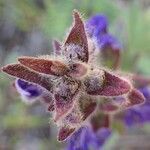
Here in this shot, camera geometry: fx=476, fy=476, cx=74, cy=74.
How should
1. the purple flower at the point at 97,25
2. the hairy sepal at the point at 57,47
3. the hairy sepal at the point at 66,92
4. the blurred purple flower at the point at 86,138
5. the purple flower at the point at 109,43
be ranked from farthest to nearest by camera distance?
the purple flower at the point at 109,43 → the purple flower at the point at 97,25 → the blurred purple flower at the point at 86,138 → the hairy sepal at the point at 57,47 → the hairy sepal at the point at 66,92

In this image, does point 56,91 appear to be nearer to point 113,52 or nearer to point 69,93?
point 69,93

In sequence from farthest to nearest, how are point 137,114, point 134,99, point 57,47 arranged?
point 137,114, point 134,99, point 57,47

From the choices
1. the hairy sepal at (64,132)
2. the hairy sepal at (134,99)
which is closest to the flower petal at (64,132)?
the hairy sepal at (64,132)

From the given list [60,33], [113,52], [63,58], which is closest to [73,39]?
[63,58]

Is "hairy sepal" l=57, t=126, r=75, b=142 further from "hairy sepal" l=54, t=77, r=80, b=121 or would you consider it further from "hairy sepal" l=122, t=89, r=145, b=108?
"hairy sepal" l=122, t=89, r=145, b=108

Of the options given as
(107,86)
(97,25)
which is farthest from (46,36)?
(107,86)

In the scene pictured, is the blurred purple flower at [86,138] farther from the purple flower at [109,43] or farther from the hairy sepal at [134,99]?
the purple flower at [109,43]

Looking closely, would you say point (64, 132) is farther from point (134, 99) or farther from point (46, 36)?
point (46, 36)
